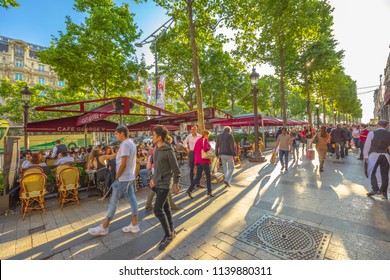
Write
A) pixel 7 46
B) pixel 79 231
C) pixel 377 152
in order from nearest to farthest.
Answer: pixel 79 231 → pixel 377 152 → pixel 7 46

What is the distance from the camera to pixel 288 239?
3020 millimetres

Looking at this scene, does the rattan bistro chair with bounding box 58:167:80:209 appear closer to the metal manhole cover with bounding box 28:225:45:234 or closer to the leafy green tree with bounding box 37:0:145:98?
the metal manhole cover with bounding box 28:225:45:234

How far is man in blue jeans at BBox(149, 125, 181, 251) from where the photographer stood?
284 centimetres

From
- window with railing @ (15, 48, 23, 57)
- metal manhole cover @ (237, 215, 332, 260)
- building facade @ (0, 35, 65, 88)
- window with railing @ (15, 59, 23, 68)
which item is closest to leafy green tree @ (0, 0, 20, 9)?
metal manhole cover @ (237, 215, 332, 260)

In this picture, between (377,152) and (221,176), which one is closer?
(377,152)

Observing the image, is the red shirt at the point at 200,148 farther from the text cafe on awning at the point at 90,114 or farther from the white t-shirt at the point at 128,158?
the text cafe on awning at the point at 90,114

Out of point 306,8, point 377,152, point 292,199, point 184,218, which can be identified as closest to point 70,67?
point 184,218

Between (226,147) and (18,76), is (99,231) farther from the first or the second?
(18,76)

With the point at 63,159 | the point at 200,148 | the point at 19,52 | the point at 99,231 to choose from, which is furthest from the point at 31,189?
the point at 19,52

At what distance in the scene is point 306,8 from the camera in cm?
1232

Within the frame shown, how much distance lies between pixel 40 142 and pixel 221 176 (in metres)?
23.2

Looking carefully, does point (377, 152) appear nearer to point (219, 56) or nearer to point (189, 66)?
point (189, 66)

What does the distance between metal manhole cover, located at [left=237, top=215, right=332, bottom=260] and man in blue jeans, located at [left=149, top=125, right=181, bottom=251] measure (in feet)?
4.15

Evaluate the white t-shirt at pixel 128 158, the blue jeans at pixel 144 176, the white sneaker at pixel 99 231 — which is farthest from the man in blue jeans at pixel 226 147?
the white sneaker at pixel 99 231
